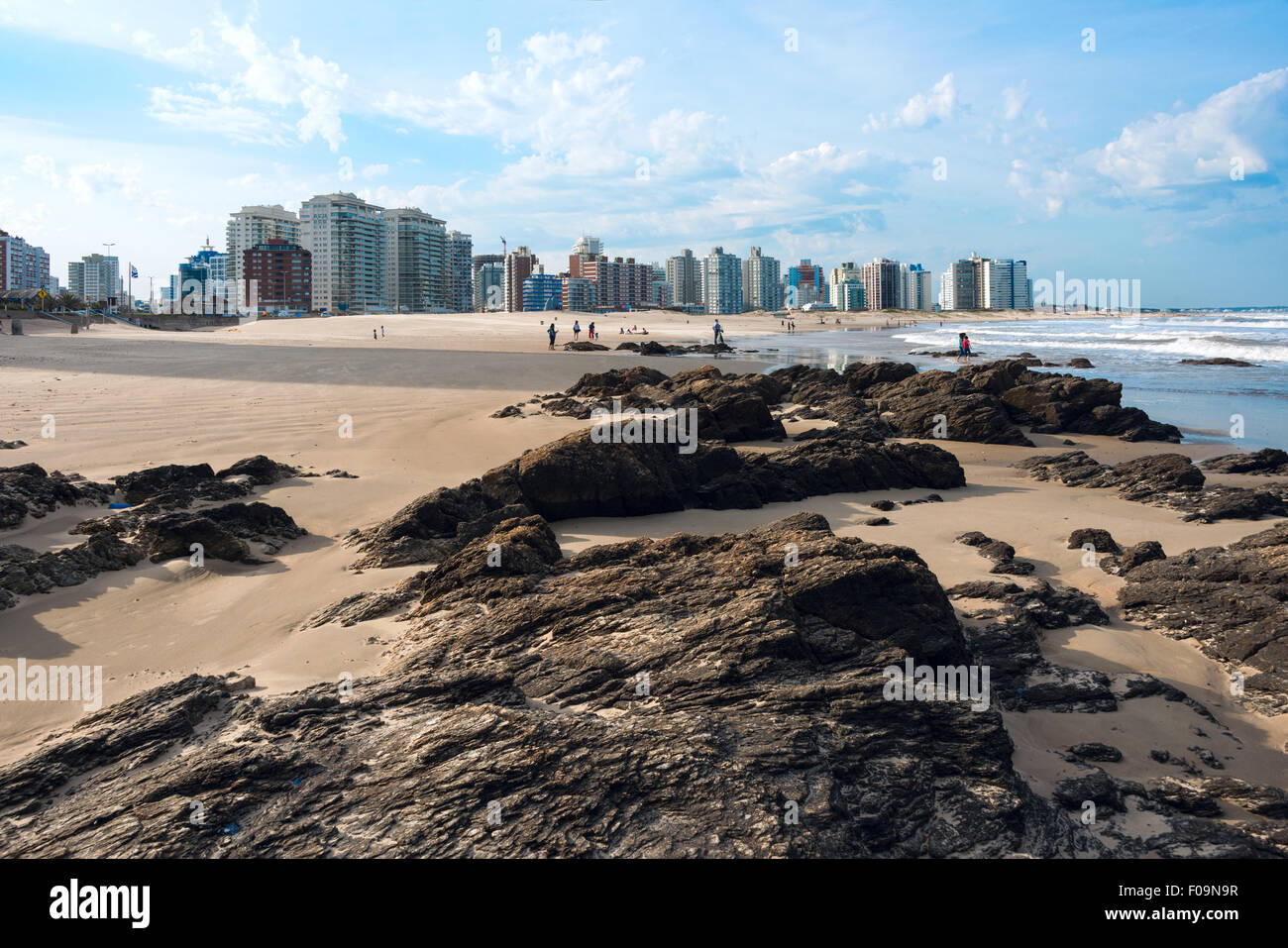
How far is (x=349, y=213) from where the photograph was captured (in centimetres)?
16288

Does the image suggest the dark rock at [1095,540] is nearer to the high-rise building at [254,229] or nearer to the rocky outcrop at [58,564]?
the rocky outcrop at [58,564]

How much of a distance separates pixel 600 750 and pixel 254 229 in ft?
705

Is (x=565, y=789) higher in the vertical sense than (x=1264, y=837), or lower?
higher

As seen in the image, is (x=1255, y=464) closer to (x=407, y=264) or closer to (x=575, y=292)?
(x=407, y=264)

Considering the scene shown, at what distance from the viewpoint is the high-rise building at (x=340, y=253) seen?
16100 cm

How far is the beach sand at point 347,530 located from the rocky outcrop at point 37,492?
0.20 m

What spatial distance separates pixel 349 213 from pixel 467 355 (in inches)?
5533

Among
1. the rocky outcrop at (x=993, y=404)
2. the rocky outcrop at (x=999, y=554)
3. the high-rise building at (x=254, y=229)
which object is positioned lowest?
the rocky outcrop at (x=999, y=554)

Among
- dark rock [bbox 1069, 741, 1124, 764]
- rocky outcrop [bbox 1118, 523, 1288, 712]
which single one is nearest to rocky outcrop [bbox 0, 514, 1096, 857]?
dark rock [bbox 1069, 741, 1124, 764]

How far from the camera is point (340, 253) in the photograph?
161000 millimetres

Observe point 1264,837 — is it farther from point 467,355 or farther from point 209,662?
point 467,355

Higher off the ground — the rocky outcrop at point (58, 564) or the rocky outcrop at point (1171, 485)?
the rocky outcrop at point (1171, 485)

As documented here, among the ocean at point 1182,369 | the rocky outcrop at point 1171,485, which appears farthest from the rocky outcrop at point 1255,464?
the ocean at point 1182,369

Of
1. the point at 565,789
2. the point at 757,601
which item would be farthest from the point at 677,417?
the point at 565,789
